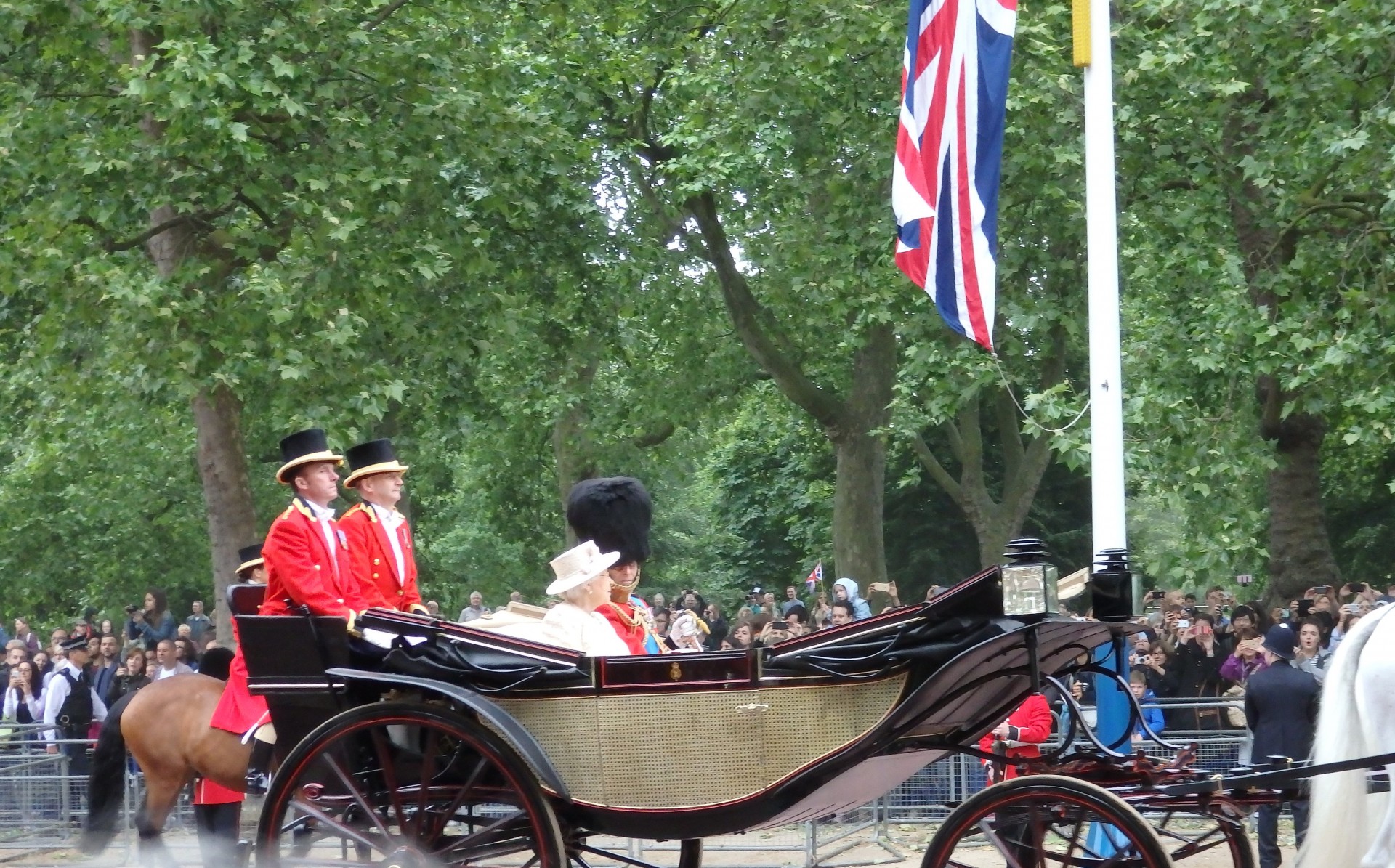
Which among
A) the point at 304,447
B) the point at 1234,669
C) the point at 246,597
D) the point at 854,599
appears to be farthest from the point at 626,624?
the point at 854,599

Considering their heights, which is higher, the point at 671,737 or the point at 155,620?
the point at 155,620

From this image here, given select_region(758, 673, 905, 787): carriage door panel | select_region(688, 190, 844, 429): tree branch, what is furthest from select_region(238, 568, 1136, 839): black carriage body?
select_region(688, 190, 844, 429): tree branch

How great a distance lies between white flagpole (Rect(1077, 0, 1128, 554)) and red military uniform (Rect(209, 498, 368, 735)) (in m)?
3.57

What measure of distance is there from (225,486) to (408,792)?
8.54 metres

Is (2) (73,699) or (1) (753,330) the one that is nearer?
(2) (73,699)

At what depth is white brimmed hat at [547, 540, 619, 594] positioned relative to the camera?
6.51m

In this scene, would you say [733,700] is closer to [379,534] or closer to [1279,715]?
[379,534]

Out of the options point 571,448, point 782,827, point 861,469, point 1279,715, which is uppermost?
point 571,448

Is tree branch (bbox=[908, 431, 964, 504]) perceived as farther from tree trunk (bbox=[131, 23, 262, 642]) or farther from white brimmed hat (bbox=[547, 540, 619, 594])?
white brimmed hat (bbox=[547, 540, 619, 594])

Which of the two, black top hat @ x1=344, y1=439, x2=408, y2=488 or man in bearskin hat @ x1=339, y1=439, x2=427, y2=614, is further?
black top hat @ x1=344, y1=439, x2=408, y2=488

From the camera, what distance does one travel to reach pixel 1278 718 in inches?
383

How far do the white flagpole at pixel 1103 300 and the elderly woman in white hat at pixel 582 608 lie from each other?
2658 mm

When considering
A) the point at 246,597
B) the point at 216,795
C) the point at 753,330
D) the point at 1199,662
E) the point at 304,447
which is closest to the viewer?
the point at 304,447

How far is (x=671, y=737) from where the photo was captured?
5836mm
